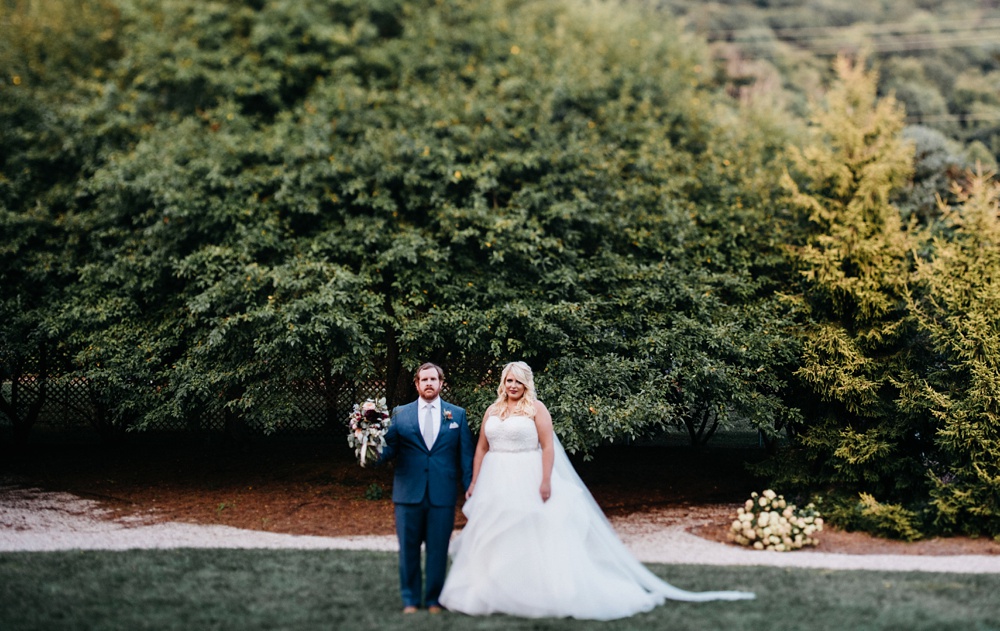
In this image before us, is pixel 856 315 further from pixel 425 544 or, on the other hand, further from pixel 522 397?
pixel 425 544

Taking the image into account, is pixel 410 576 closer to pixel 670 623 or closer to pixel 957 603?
pixel 670 623

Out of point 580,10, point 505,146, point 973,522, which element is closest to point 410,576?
point 973,522

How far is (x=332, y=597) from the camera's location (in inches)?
244

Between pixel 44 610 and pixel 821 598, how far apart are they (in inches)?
226

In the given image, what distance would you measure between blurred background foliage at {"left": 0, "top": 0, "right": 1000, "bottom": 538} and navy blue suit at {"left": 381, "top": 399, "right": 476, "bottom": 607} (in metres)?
3.43

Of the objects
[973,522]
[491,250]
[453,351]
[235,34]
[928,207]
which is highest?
[235,34]

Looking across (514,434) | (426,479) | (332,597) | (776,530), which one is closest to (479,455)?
(514,434)

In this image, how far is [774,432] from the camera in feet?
34.3

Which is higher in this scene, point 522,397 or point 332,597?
point 522,397

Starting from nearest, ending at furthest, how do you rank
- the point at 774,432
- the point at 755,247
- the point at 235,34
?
the point at 774,432 → the point at 755,247 → the point at 235,34

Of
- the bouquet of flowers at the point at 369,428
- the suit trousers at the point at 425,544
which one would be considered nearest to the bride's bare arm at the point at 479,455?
the suit trousers at the point at 425,544

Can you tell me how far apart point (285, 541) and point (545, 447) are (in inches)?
168

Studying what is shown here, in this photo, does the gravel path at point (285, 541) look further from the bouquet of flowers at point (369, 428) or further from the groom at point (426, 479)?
the bouquet of flowers at point (369, 428)

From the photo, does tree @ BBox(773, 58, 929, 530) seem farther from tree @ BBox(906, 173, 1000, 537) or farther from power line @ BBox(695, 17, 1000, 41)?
power line @ BBox(695, 17, 1000, 41)
